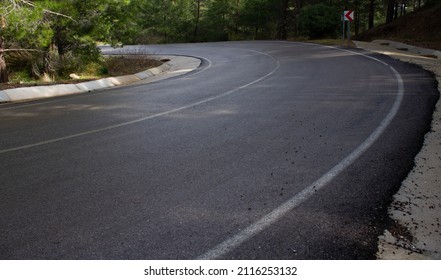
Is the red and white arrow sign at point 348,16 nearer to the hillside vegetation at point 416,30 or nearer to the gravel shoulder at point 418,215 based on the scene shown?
the hillside vegetation at point 416,30

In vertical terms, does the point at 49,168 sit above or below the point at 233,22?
below

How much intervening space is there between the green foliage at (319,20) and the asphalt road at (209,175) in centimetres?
2424

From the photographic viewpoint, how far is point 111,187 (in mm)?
4102

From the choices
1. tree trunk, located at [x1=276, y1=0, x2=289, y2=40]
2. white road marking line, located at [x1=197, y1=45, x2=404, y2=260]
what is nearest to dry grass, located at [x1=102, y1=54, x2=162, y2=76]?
white road marking line, located at [x1=197, y1=45, x2=404, y2=260]

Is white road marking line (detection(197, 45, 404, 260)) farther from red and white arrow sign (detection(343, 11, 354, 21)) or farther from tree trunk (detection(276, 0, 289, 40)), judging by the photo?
tree trunk (detection(276, 0, 289, 40))

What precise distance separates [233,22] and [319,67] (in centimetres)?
3402

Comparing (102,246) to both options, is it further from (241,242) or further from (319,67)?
(319,67)

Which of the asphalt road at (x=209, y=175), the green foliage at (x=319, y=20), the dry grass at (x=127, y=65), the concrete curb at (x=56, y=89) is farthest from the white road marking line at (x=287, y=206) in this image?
the green foliage at (x=319, y=20)

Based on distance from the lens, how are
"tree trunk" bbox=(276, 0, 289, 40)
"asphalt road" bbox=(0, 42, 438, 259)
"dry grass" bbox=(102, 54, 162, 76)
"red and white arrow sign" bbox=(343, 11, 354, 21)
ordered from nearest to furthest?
"asphalt road" bbox=(0, 42, 438, 259) → "dry grass" bbox=(102, 54, 162, 76) → "red and white arrow sign" bbox=(343, 11, 354, 21) → "tree trunk" bbox=(276, 0, 289, 40)

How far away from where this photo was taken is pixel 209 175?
14.3 feet

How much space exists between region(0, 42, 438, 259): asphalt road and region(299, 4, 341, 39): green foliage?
24241mm

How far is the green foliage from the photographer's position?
31.3 meters

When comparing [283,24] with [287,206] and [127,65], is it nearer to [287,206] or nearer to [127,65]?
[127,65]

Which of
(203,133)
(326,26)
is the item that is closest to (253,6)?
(326,26)
